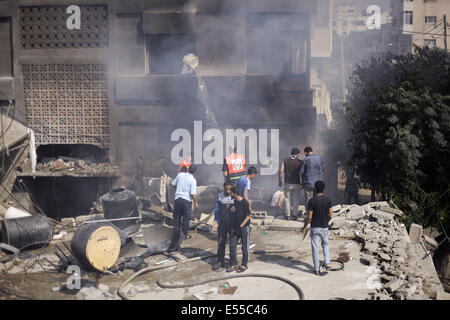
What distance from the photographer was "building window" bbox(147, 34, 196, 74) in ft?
48.0

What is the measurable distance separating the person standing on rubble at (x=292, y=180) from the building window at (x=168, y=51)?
6.42 m

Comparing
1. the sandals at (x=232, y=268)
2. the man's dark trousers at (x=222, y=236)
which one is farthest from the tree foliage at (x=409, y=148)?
the sandals at (x=232, y=268)

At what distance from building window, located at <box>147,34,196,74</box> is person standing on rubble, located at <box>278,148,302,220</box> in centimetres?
642

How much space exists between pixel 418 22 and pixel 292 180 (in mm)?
27775

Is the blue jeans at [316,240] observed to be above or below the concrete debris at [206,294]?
above

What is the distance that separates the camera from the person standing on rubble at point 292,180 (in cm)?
1002

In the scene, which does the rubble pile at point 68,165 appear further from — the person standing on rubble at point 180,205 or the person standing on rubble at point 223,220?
the person standing on rubble at point 223,220

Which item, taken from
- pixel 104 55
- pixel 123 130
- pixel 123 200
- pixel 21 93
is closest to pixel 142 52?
pixel 104 55

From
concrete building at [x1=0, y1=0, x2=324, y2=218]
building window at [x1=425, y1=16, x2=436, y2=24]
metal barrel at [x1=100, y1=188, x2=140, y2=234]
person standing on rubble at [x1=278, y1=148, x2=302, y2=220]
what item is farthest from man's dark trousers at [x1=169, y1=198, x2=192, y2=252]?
building window at [x1=425, y1=16, x2=436, y2=24]

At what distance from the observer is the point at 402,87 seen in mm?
10672

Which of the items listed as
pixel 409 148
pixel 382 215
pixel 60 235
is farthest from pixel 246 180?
pixel 60 235

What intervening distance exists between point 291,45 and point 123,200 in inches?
314

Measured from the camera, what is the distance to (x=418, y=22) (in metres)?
32.1
